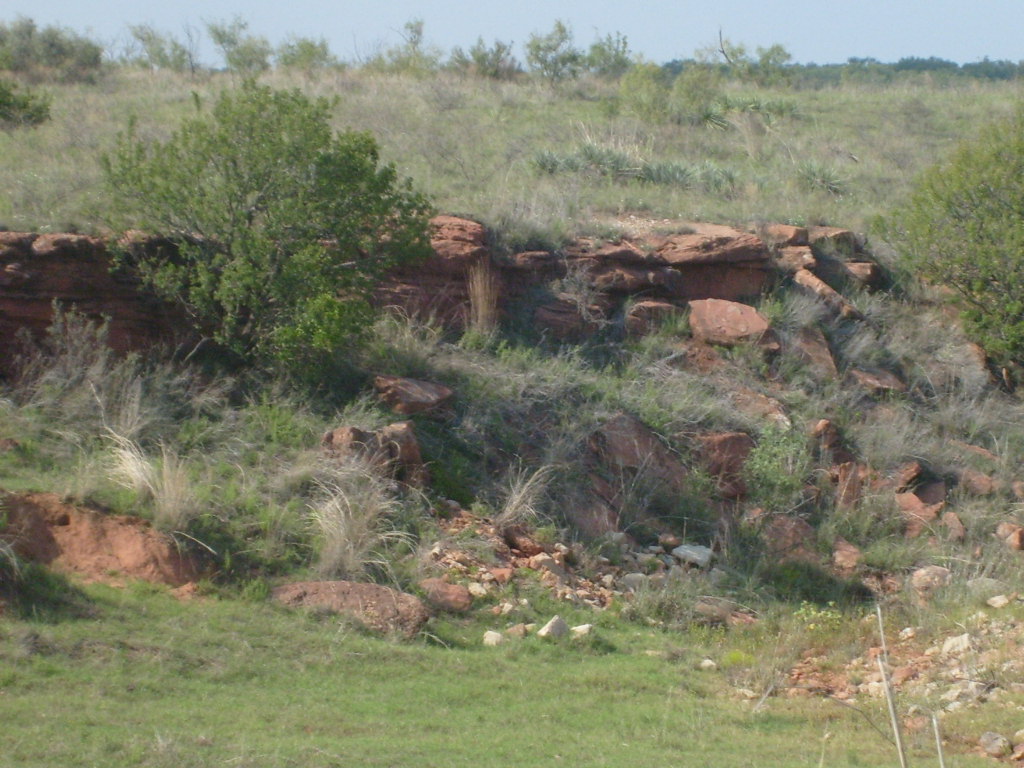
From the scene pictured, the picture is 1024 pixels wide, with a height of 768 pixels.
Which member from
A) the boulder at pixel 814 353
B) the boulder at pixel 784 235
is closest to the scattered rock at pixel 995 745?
the boulder at pixel 814 353

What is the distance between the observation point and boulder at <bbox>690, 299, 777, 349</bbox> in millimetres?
12125

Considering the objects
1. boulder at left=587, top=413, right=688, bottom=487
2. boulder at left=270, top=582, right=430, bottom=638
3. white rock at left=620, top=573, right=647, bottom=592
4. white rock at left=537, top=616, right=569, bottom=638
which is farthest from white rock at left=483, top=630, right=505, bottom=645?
boulder at left=587, top=413, right=688, bottom=487

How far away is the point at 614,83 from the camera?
25.7m

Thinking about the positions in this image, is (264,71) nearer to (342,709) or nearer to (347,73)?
(347,73)

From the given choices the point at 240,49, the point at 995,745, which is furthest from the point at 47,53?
the point at 995,745

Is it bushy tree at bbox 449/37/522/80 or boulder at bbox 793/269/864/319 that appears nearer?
boulder at bbox 793/269/864/319

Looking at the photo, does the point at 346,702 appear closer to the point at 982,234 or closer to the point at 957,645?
the point at 957,645

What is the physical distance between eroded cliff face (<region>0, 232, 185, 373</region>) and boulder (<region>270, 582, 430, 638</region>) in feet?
11.1

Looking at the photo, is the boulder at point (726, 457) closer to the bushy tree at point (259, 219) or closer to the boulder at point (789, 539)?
the boulder at point (789, 539)

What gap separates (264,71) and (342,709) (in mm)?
20515

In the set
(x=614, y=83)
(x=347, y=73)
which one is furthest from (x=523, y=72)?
(x=347, y=73)

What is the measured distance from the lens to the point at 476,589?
7.59m

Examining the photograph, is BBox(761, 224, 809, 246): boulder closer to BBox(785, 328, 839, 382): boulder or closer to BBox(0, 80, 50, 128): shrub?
BBox(785, 328, 839, 382): boulder

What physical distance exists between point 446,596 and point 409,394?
2578mm
